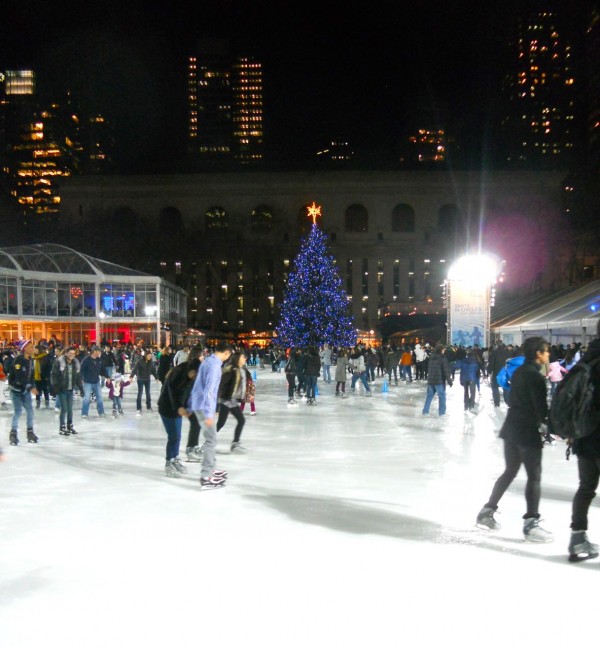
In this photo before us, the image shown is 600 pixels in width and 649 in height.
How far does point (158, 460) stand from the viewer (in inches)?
323

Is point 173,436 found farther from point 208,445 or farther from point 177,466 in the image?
point 208,445

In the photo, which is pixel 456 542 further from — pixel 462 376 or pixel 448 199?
pixel 448 199

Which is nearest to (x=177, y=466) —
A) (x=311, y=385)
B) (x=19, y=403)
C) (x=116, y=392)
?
(x=19, y=403)

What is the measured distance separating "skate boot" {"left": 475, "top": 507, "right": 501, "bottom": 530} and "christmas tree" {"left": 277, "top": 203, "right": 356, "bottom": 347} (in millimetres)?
29833

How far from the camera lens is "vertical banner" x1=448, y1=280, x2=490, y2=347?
80.8 ft

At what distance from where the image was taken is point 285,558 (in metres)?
4.33

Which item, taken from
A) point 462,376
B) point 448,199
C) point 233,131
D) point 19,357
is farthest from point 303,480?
point 233,131

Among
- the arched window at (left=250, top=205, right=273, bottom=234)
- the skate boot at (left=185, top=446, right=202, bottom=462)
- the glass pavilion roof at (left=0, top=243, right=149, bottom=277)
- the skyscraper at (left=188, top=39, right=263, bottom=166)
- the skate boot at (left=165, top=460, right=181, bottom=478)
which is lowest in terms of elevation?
the skate boot at (left=185, top=446, right=202, bottom=462)

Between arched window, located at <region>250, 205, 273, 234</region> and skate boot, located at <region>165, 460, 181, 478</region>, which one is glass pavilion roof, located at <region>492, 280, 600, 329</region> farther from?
arched window, located at <region>250, 205, 273, 234</region>

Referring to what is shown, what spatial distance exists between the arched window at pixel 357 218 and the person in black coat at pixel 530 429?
2854 inches

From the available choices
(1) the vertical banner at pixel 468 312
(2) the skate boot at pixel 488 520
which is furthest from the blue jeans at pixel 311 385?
(2) the skate boot at pixel 488 520

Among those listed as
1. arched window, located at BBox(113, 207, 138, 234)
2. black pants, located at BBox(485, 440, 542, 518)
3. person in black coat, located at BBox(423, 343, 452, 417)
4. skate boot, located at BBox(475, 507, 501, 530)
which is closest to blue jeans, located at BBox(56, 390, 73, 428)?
person in black coat, located at BBox(423, 343, 452, 417)

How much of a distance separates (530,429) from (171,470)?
3819 mm

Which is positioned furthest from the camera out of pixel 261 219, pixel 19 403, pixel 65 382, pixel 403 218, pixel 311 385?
pixel 403 218
